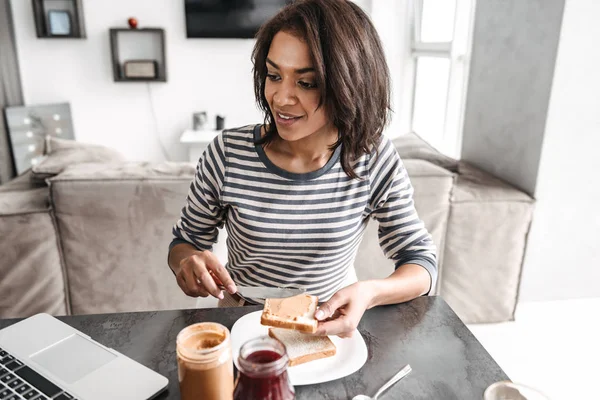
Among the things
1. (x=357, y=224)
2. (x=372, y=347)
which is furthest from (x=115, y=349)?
(x=357, y=224)

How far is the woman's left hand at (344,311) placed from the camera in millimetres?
767

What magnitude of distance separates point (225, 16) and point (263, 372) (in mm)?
4031

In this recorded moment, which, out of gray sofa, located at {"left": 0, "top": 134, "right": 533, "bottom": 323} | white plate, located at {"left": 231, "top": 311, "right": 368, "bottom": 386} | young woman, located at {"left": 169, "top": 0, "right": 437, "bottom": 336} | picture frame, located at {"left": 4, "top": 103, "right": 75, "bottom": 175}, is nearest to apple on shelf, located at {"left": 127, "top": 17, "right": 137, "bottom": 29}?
picture frame, located at {"left": 4, "top": 103, "right": 75, "bottom": 175}

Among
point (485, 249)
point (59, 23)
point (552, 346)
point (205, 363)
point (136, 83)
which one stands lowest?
point (552, 346)

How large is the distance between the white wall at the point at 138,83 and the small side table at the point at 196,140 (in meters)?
0.30

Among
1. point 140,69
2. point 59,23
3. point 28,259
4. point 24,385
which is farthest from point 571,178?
point 59,23

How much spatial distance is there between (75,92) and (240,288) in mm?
3839

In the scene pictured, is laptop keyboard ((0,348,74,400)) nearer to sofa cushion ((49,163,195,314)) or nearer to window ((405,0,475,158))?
sofa cushion ((49,163,195,314))

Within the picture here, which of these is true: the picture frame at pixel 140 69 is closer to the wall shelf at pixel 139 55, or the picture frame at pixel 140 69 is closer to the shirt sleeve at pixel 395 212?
the wall shelf at pixel 139 55

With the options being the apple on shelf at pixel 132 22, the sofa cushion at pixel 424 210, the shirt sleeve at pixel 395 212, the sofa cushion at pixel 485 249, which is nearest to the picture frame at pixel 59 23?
the apple on shelf at pixel 132 22

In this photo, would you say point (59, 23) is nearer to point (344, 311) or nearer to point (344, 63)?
point (344, 63)

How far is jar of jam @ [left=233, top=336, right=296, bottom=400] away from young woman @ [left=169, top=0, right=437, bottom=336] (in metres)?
0.44

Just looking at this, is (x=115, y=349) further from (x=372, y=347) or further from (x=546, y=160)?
(x=546, y=160)

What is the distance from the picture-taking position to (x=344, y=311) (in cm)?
81
